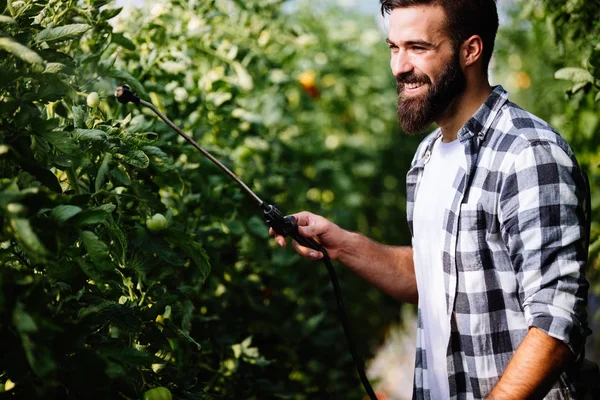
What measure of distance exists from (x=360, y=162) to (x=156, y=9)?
2.46m

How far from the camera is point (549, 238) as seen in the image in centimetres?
133

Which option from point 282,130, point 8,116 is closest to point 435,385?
point 8,116

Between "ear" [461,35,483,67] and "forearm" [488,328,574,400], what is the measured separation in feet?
2.19

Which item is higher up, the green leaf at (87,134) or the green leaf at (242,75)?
the green leaf at (87,134)

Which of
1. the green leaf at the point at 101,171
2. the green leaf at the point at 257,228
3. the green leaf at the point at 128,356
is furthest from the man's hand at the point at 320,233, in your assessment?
the green leaf at the point at 128,356

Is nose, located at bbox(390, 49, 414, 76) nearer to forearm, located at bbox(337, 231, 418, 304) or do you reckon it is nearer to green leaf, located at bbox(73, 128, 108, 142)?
forearm, located at bbox(337, 231, 418, 304)

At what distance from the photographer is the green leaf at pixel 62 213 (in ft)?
3.43

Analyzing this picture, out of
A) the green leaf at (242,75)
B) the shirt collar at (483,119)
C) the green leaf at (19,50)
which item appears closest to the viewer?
the green leaf at (19,50)

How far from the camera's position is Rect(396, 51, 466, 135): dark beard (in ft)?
5.30

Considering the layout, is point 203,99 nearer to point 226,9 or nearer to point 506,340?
point 226,9

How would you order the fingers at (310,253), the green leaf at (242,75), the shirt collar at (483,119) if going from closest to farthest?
the shirt collar at (483,119) < the fingers at (310,253) < the green leaf at (242,75)

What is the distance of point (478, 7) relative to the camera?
1635mm

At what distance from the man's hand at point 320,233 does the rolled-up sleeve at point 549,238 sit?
559 millimetres

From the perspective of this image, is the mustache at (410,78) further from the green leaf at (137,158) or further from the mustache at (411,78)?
the green leaf at (137,158)
